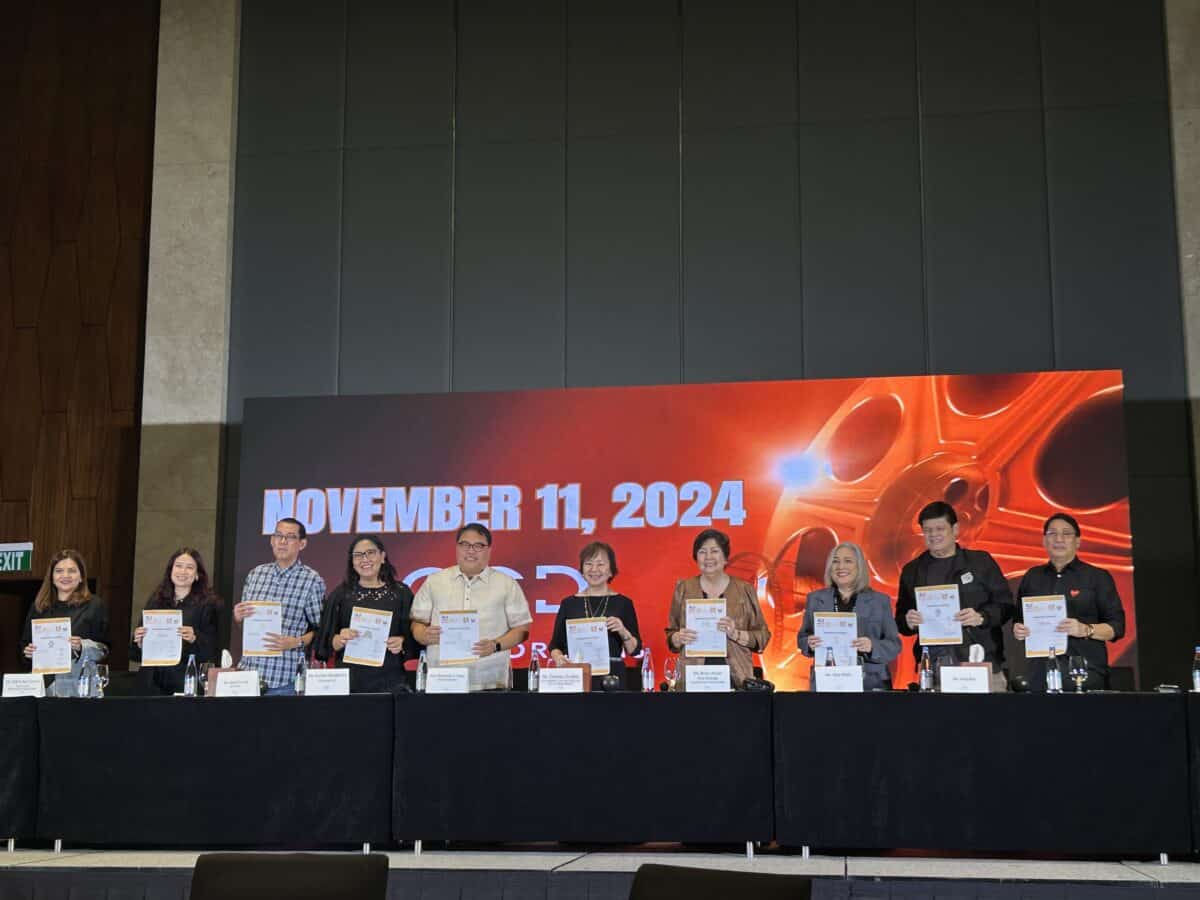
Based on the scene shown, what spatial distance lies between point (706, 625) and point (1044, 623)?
1136 millimetres

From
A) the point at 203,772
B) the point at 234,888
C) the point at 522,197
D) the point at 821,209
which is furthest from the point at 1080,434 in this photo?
the point at 234,888

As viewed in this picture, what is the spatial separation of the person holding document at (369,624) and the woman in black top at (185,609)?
465mm

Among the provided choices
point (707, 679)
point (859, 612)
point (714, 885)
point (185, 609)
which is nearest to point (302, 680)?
point (185, 609)

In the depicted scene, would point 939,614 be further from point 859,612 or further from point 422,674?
point 422,674

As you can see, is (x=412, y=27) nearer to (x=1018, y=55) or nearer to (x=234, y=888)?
(x=1018, y=55)

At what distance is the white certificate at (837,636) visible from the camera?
459 centimetres

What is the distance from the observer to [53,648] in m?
4.95

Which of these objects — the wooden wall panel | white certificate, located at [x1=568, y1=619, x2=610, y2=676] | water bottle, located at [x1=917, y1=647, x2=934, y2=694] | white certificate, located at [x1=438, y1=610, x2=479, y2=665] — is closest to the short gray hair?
water bottle, located at [x1=917, y1=647, x2=934, y2=694]

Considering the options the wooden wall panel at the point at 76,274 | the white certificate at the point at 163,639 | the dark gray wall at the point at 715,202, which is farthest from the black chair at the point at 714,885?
the wooden wall panel at the point at 76,274

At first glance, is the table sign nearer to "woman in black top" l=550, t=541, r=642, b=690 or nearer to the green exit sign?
"woman in black top" l=550, t=541, r=642, b=690

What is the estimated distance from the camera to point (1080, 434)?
6.70 metres

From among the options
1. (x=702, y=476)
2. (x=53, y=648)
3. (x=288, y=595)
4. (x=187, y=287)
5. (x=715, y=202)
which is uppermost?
(x=715, y=202)

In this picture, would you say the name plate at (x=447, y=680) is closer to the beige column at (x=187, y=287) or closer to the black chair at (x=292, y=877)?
the black chair at (x=292, y=877)

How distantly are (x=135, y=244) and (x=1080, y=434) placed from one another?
5744 mm
